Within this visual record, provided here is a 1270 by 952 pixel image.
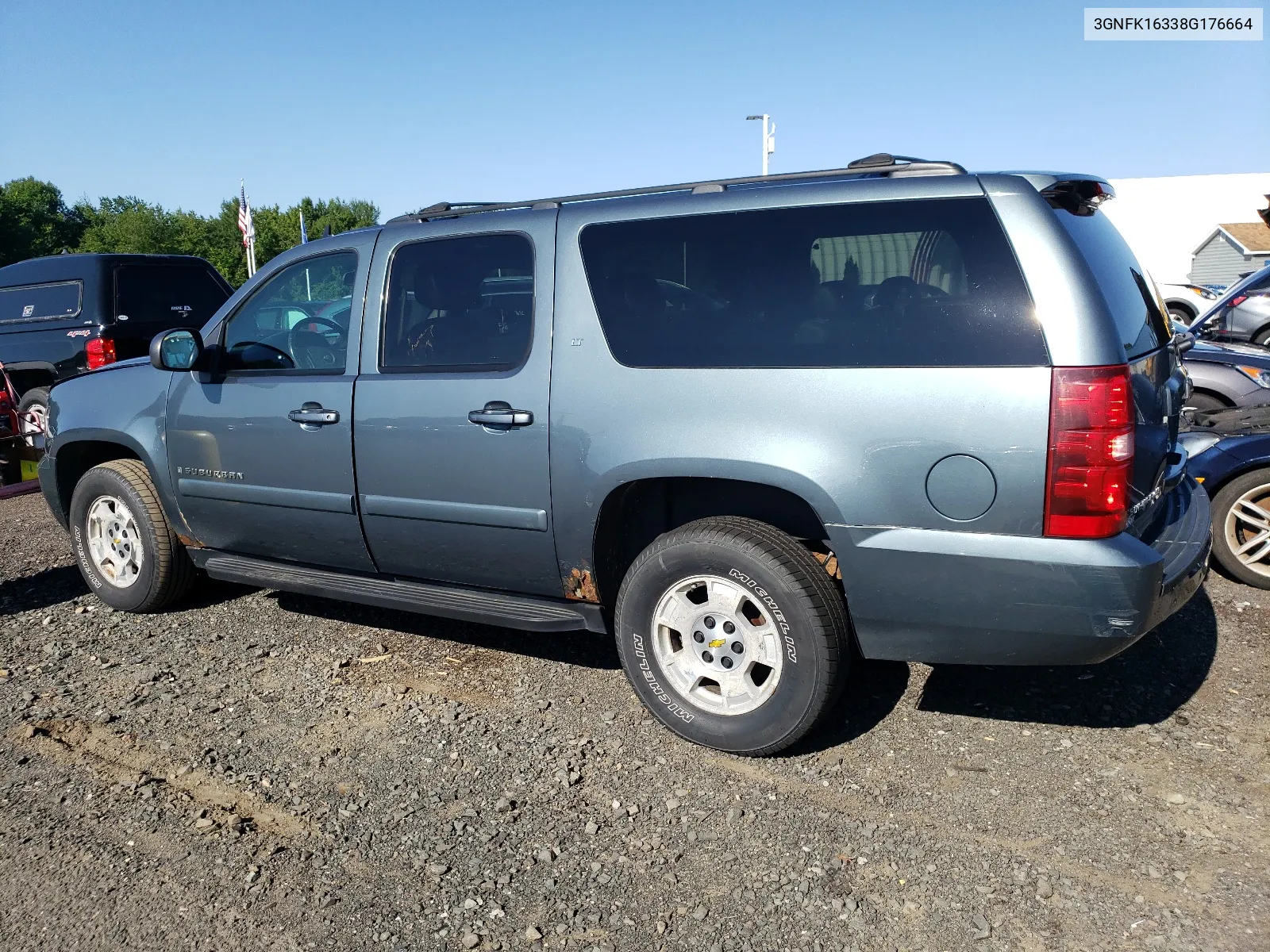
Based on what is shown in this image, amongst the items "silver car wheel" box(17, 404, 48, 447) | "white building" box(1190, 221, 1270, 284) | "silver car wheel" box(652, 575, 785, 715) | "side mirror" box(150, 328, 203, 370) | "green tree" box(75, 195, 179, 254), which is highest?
"green tree" box(75, 195, 179, 254)

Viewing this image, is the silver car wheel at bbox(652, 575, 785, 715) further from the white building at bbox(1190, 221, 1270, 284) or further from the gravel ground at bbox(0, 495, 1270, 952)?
the white building at bbox(1190, 221, 1270, 284)

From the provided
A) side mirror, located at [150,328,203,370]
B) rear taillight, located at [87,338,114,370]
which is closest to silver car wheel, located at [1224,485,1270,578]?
side mirror, located at [150,328,203,370]

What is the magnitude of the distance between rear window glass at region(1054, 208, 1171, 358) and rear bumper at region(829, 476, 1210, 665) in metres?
0.66

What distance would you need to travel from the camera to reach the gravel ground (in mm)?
2629

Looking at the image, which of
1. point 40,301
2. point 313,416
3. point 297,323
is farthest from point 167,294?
point 313,416

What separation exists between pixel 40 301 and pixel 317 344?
7.12 m

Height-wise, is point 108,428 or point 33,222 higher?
point 33,222

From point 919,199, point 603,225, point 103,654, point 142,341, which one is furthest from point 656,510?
point 142,341

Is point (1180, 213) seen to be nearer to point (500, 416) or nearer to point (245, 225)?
point (245, 225)

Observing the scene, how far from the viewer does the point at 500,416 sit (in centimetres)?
375

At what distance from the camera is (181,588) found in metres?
5.16

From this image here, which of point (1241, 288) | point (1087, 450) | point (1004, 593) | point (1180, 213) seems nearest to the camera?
point (1087, 450)

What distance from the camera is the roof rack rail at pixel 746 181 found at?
3.28 m

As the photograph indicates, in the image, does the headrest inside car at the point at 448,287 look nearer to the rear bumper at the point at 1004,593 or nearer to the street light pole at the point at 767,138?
the rear bumper at the point at 1004,593
